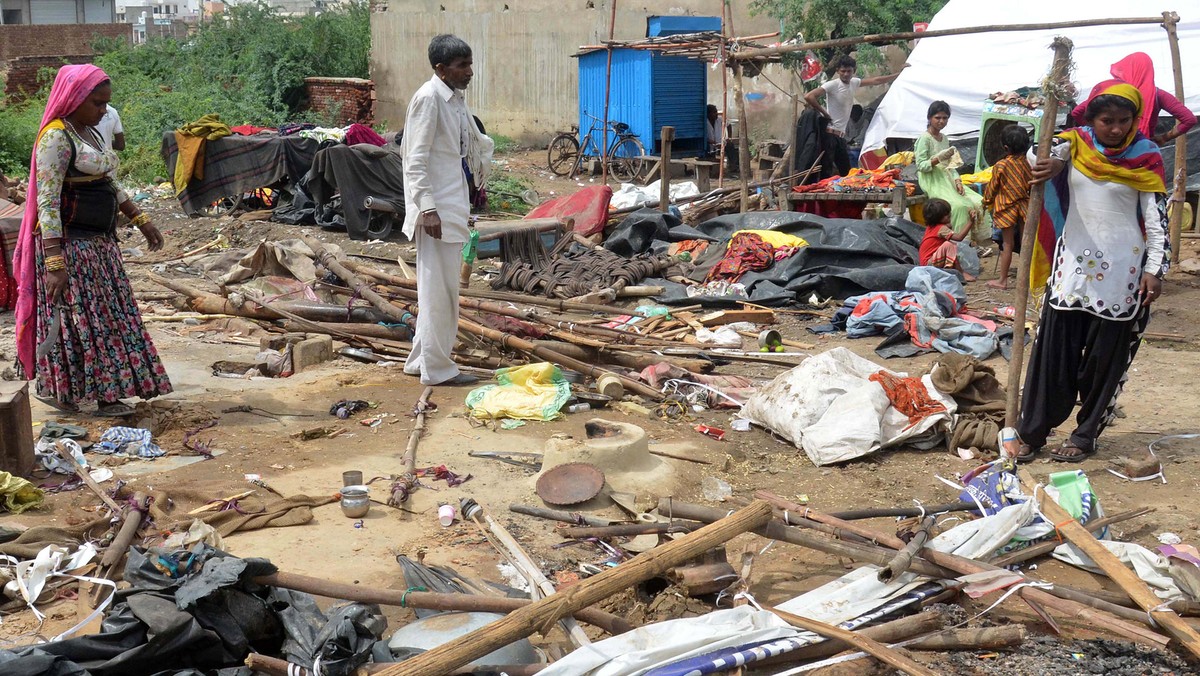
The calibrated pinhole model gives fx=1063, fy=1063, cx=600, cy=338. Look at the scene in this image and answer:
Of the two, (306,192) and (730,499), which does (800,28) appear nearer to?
(306,192)

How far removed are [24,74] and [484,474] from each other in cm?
2210

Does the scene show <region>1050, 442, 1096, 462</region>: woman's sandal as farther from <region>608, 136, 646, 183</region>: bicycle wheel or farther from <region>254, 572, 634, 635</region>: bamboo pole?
<region>608, 136, 646, 183</region>: bicycle wheel

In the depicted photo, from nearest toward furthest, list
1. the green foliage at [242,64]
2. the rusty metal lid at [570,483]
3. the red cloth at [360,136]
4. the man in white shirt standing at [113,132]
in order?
the rusty metal lid at [570,483]
the man in white shirt standing at [113,132]
the red cloth at [360,136]
the green foliage at [242,64]

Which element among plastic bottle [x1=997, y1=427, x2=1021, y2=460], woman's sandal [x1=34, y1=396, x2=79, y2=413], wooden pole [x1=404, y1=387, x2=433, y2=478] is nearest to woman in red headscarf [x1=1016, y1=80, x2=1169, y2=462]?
plastic bottle [x1=997, y1=427, x2=1021, y2=460]

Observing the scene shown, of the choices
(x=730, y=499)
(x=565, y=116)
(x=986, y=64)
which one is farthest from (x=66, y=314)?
(x=565, y=116)

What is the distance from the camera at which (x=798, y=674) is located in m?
3.07

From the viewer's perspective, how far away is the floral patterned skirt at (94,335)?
5.11 m

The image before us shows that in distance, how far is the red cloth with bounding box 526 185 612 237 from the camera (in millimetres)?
10617

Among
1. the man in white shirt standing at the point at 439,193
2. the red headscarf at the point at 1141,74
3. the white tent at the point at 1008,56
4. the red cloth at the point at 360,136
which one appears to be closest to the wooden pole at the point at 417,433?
the man in white shirt standing at the point at 439,193

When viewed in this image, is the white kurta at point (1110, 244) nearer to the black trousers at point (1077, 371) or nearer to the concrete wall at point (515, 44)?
the black trousers at point (1077, 371)

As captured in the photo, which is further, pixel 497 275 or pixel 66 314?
pixel 497 275

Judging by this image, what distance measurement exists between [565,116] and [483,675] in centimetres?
1828

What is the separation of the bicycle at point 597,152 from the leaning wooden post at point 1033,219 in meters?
12.3

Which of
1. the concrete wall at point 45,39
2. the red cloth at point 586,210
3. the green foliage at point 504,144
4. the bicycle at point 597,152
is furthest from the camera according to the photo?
the concrete wall at point 45,39
